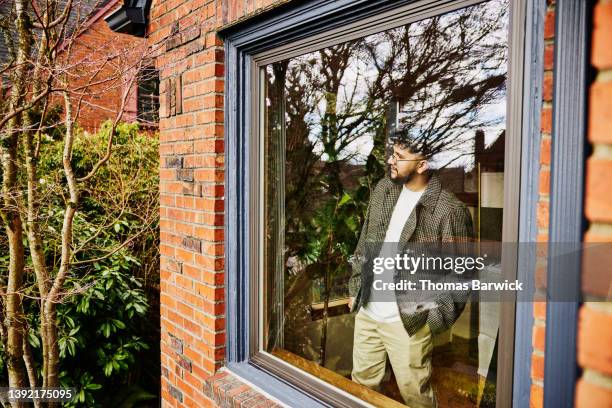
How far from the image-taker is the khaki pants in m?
2.38

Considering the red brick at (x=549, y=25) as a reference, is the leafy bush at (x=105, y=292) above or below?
below

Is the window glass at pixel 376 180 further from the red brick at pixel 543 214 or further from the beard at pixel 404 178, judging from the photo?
the red brick at pixel 543 214

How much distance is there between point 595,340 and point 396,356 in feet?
6.09

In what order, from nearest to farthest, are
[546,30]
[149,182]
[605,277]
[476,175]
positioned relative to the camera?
[605,277] → [546,30] → [476,175] → [149,182]

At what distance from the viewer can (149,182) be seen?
5434mm

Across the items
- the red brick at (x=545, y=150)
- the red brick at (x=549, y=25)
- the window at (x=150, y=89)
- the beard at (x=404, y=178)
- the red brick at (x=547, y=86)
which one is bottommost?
the beard at (x=404, y=178)

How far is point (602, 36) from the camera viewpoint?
3.12 ft

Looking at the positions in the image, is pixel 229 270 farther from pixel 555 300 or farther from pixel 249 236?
pixel 555 300

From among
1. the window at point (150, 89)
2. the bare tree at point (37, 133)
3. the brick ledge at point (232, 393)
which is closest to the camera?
the brick ledge at point (232, 393)

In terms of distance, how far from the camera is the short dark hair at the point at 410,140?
2.97m

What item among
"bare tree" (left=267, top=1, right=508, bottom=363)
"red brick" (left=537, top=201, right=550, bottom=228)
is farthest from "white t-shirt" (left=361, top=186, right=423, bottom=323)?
"red brick" (left=537, top=201, right=550, bottom=228)

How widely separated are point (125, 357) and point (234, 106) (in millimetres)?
2857

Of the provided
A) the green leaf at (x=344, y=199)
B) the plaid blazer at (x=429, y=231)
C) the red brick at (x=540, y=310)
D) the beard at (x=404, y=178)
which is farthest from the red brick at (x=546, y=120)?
the green leaf at (x=344, y=199)

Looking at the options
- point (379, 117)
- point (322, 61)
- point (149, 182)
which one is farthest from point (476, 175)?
point (149, 182)
